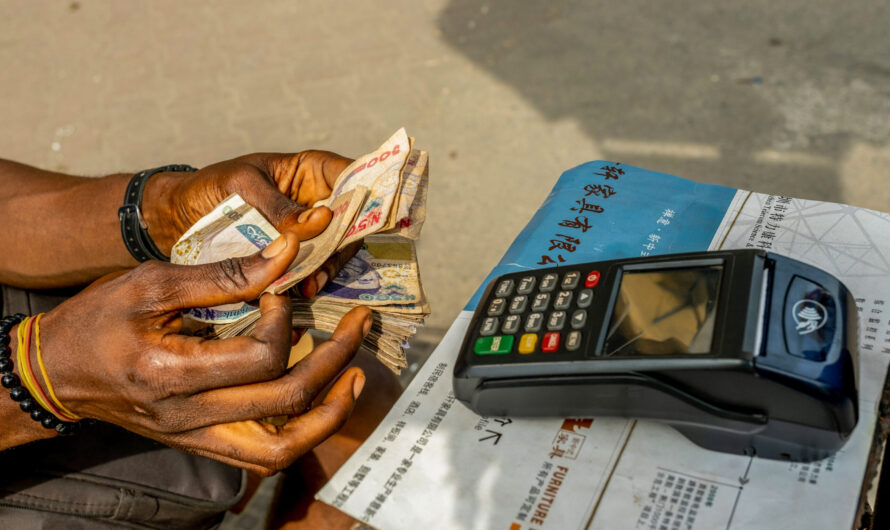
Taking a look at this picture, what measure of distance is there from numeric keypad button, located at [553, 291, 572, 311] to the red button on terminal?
0.04 meters

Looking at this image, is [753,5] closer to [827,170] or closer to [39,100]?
[827,170]

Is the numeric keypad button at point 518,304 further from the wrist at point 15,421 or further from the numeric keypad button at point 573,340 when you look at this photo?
the wrist at point 15,421

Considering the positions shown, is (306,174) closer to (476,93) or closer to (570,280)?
(570,280)

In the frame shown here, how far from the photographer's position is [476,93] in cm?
267

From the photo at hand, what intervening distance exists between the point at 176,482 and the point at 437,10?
7.81ft

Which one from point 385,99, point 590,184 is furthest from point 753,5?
point 590,184

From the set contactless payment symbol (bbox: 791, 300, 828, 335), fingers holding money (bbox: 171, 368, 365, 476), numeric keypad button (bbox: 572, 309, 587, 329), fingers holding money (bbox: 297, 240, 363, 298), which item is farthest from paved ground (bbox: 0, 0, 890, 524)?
contactless payment symbol (bbox: 791, 300, 828, 335)

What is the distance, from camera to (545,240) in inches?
39.9

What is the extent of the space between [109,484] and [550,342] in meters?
0.71

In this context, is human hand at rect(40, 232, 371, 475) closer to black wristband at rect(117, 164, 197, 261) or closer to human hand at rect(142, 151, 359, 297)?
human hand at rect(142, 151, 359, 297)

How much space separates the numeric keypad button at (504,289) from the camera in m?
0.88

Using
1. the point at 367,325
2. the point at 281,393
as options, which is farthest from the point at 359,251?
the point at 281,393

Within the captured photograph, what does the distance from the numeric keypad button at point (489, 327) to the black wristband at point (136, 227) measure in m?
0.65

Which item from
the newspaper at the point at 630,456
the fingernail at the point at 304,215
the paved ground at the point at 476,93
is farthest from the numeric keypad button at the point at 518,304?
the paved ground at the point at 476,93
